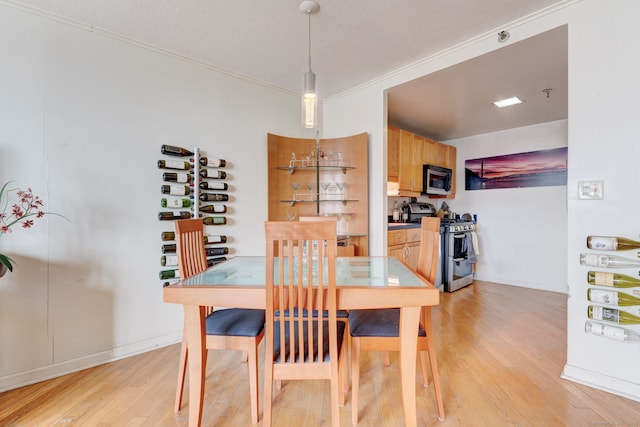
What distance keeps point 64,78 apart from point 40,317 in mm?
1705

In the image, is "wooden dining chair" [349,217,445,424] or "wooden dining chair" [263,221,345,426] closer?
"wooden dining chair" [263,221,345,426]

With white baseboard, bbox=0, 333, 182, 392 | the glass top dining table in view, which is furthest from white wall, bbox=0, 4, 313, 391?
the glass top dining table

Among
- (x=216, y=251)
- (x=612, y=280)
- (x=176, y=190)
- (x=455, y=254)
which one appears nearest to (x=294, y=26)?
(x=176, y=190)

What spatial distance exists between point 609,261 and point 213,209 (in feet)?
9.80

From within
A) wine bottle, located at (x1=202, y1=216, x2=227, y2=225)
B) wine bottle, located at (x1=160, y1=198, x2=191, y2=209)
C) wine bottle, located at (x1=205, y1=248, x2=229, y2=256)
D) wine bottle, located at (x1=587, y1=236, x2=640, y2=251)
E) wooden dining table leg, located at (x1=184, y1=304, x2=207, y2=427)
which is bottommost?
wooden dining table leg, located at (x1=184, y1=304, x2=207, y2=427)

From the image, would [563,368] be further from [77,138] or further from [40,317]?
[77,138]

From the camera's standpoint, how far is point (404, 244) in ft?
11.9

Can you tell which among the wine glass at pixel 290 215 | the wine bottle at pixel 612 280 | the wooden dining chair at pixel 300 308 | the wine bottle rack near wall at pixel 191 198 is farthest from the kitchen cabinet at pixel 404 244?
the wooden dining chair at pixel 300 308

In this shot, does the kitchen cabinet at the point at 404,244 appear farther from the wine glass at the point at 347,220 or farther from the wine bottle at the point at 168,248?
the wine bottle at the point at 168,248

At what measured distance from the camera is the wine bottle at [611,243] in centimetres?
165

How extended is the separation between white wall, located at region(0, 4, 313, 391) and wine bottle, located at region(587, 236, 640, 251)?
304cm

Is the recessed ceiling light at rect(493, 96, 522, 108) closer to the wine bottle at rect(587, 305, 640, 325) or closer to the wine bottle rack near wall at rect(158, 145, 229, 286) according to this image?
the wine bottle at rect(587, 305, 640, 325)

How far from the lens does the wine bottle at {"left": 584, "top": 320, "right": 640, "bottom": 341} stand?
1.64 metres

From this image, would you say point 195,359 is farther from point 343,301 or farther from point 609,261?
point 609,261
